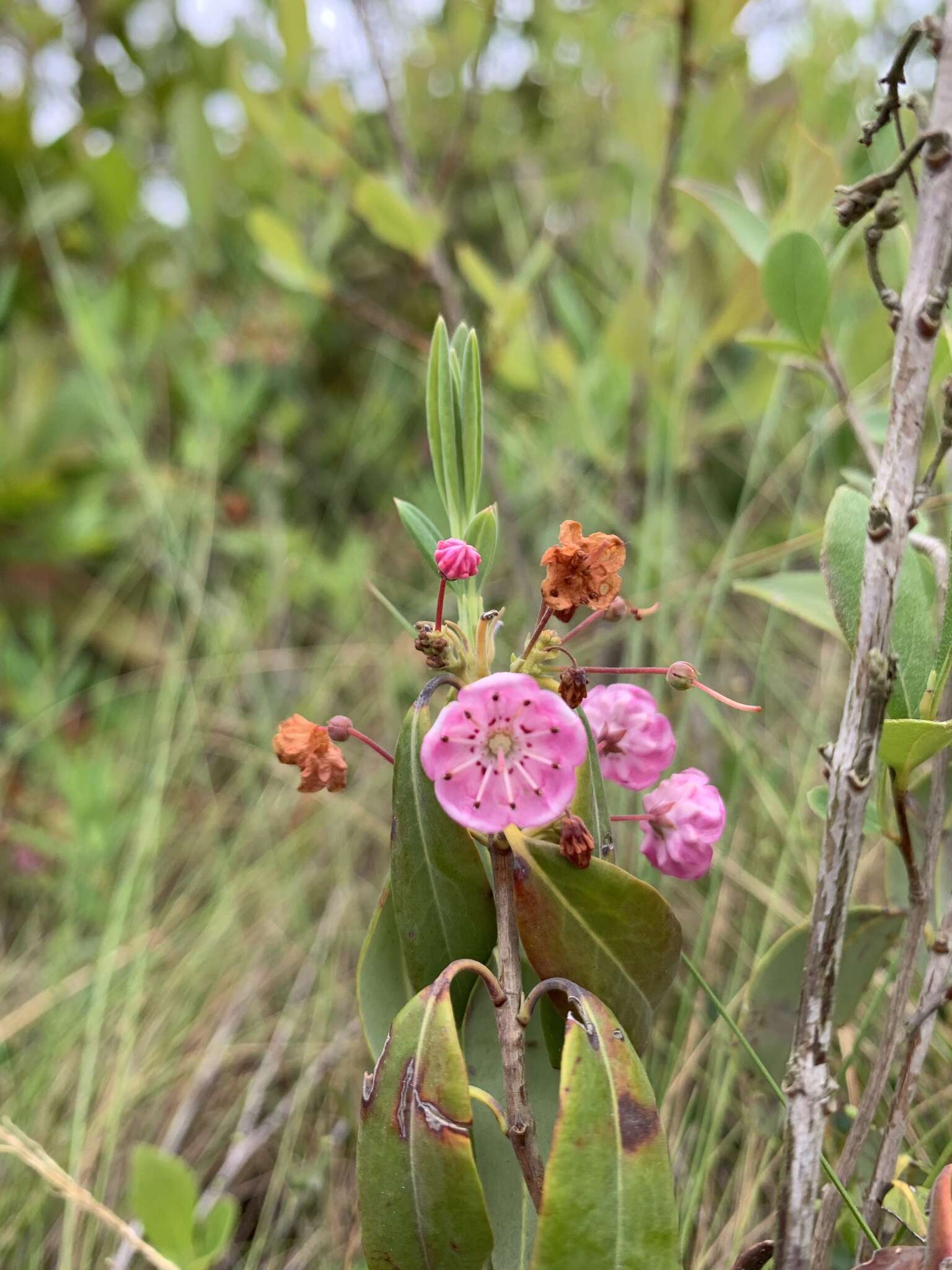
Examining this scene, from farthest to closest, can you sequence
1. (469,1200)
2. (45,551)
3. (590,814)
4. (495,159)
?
(495,159) < (45,551) < (590,814) < (469,1200)

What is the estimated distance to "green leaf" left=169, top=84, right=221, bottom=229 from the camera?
227 cm

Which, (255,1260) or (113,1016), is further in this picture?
(113,1016)

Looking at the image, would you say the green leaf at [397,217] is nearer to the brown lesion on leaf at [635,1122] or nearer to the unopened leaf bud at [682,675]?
the unopened leaf bud at [682,675]

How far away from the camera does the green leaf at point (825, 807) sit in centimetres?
73

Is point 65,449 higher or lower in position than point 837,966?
higher

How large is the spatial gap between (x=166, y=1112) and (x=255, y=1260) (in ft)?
1.02

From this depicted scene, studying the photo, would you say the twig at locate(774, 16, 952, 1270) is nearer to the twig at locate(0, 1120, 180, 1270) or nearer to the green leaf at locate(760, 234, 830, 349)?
the green leaf at locate(760, 234, 830, 349)

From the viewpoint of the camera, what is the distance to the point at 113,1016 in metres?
1.44

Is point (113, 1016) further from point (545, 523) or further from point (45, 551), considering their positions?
point (545, 523)

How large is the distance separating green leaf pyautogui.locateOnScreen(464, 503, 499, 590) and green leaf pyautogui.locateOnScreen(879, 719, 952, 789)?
26 centimetres

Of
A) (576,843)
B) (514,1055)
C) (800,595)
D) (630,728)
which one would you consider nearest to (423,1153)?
(514,1055)

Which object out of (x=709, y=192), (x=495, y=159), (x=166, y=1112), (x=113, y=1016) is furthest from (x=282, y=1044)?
(x=495, y=159)

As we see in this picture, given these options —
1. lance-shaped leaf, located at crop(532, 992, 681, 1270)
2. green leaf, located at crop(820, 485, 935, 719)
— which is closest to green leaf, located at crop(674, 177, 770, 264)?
green leaf, located at crop(820, 485, 935, 719)

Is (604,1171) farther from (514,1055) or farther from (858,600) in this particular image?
(858,600)
